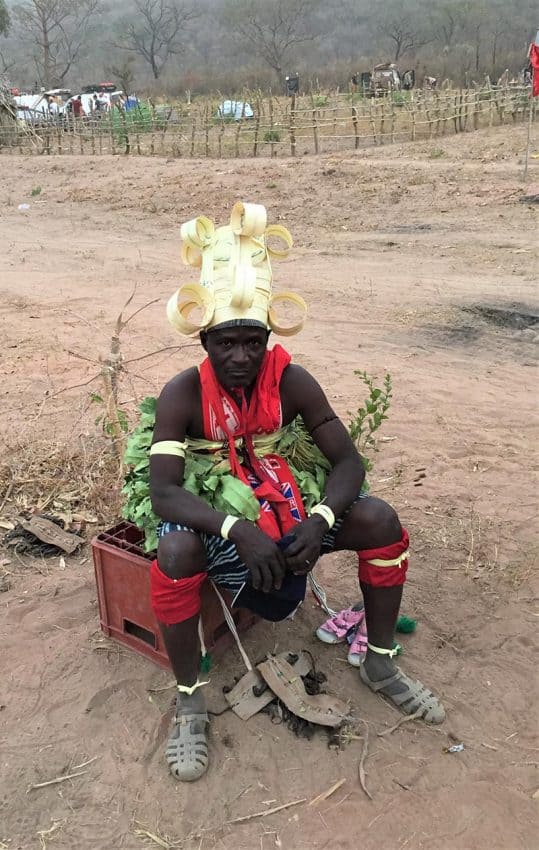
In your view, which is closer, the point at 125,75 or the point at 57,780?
the point at 57,780

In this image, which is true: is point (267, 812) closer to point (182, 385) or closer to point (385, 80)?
point (182, 385)

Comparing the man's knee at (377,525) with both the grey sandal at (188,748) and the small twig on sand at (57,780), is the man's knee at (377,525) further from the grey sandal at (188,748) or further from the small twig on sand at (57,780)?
the small twig on sand at (57,780)

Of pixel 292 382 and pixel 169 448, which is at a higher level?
pixel 292 382

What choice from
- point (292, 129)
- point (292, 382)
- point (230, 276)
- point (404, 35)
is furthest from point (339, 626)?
point (404, 35)

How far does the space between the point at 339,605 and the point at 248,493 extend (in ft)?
3.11

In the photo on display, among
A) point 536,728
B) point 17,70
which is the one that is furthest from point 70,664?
point 17,70

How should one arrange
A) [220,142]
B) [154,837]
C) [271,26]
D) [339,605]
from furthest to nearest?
[271,26]
[220,142]
[339,605]
[154,837]

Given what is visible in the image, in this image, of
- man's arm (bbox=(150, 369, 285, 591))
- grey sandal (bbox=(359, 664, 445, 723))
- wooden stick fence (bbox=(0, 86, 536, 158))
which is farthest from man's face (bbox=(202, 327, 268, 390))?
wooden stick fence (bbox=(0, 86, 536, 158))

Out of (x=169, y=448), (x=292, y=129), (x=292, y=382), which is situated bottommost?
(x=169, y=448)

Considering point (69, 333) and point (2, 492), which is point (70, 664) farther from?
point (69, 333)

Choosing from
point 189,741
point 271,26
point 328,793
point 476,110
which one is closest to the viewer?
point 328,793

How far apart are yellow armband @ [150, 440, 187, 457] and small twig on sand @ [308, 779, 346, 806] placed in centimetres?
107

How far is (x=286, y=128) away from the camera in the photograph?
1800 centimetres

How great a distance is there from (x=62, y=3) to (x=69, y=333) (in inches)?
2092
